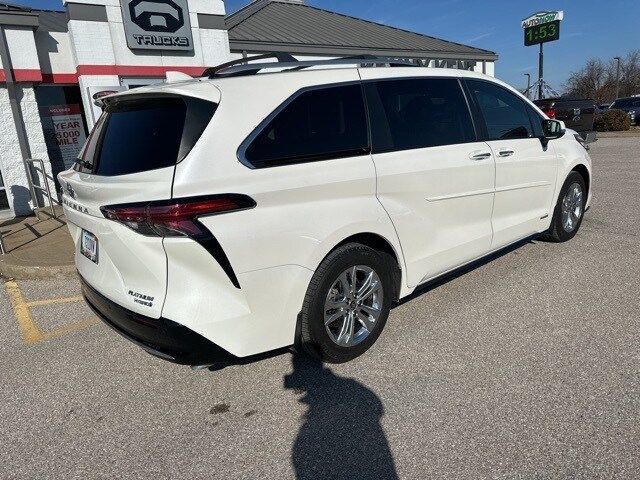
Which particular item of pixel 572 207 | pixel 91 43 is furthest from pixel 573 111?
pixel 91 43

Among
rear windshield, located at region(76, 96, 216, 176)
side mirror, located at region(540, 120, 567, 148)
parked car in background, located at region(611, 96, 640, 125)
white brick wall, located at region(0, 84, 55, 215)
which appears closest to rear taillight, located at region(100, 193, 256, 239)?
rear windshield, located at region(76, 96, 216, 176)

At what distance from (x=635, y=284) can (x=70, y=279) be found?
583cm

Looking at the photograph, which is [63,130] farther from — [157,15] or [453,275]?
[453,275]

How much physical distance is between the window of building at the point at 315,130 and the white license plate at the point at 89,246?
1101 millimetres

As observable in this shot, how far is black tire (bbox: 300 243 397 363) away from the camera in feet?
9.00

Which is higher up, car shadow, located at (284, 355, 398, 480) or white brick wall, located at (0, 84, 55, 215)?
white brick wall, located at (0, 84, 55, 215)

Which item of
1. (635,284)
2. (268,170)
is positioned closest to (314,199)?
(268,170)

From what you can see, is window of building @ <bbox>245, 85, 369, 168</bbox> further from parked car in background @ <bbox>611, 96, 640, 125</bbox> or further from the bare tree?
the bare tree

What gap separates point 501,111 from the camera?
13.7ft

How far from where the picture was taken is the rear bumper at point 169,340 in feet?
7.79

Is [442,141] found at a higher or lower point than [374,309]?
higher

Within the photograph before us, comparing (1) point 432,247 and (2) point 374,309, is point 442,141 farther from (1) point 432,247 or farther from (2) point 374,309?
(2) point 374,309

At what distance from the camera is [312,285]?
8.96 feet

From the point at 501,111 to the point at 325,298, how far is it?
8.70 feet
